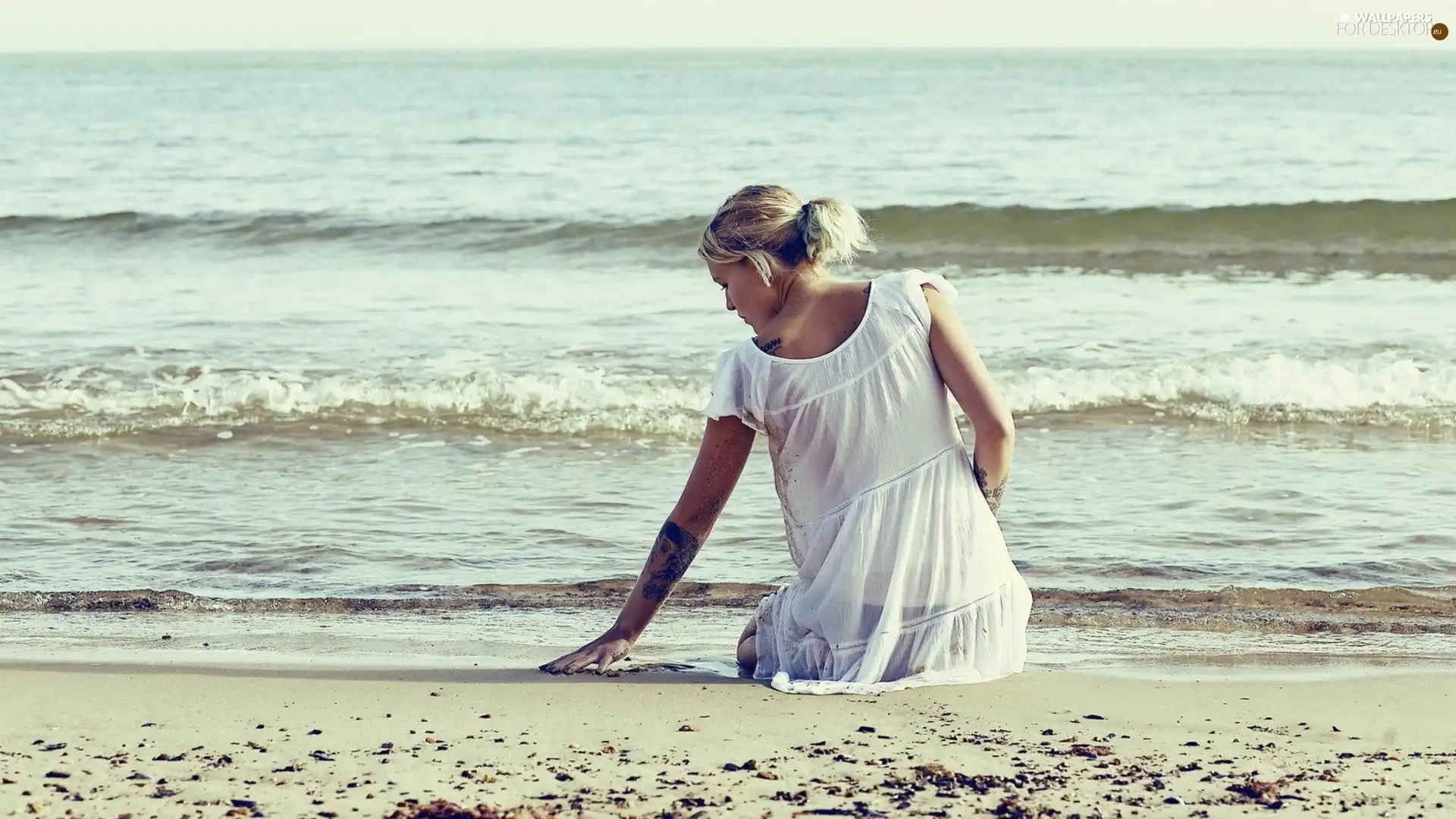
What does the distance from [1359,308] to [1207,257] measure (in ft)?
10.4

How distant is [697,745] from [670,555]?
0.56 m

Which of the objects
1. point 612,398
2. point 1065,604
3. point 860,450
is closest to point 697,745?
point 860,450

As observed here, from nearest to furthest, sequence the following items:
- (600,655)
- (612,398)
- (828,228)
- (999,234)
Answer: (828,228)
(600,655)
(612,398)
(999,234)

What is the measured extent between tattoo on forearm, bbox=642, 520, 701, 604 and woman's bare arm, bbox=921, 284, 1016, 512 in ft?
2.21

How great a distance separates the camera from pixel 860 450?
10.2 feet

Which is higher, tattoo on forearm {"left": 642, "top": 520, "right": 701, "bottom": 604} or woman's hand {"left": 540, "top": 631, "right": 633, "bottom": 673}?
tattoo on forearm {"left": 642, "top": 520, "right": 701, "bottom": 604}

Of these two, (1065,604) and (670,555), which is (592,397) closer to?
(1065,604)

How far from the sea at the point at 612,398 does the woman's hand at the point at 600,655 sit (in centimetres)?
20

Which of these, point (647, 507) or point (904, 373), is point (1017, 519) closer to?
point (647, 507)

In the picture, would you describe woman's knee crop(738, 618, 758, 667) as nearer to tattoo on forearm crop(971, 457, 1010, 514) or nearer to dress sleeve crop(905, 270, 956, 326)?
tattoo on forearm crop(971, 457, 1010, 514)

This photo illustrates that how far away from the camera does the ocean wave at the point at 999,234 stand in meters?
13.9

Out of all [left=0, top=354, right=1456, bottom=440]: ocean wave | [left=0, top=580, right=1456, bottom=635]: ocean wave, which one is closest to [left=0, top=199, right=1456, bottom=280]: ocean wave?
[left=0, top=354, right=1456, bottom=440]: ocean wave

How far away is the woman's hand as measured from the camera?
3.37 metres

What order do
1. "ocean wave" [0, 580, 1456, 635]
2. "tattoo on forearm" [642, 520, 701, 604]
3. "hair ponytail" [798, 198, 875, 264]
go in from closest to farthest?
1. "hair ponytail" [798, 198, 875, 264]
2. "tattoo on forearm" [642, 520, 701, 604]
3. "ocean wave" [0, 580, 1456, 635]
